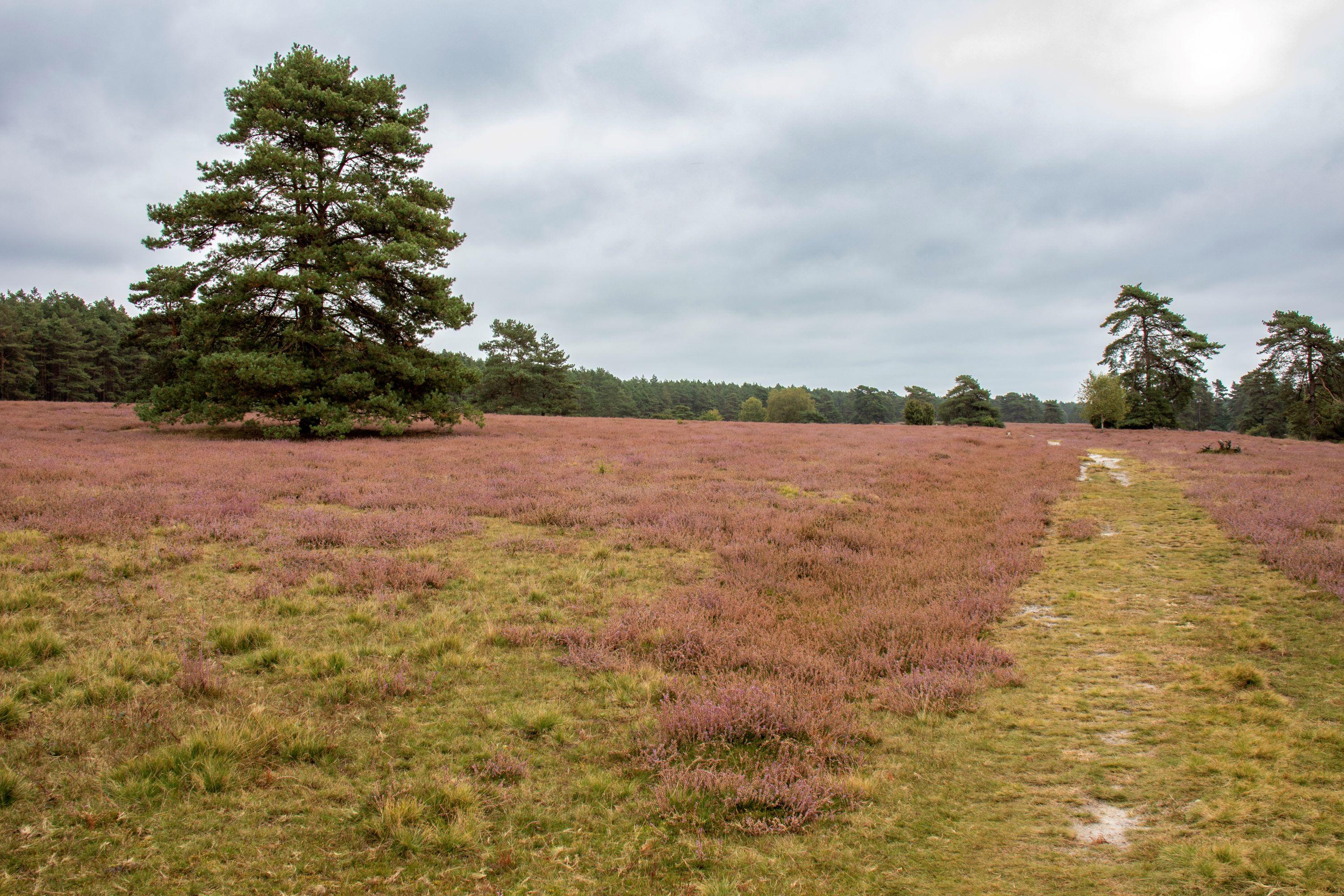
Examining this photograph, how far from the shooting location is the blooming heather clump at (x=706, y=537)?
452 cm

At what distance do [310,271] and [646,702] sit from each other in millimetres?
20583

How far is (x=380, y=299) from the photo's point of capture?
2236cm

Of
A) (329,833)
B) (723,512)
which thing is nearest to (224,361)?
(723,512)

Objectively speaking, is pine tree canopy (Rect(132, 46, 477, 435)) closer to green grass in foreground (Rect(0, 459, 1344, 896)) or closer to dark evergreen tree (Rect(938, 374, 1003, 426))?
green grass in foreground (Rect(0, 459, 1344, 896))

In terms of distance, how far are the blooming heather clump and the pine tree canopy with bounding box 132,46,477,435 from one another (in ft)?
8.34

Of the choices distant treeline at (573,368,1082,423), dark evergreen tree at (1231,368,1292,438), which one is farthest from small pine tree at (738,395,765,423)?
dark evergreen tree at (1231,368,1292,438)

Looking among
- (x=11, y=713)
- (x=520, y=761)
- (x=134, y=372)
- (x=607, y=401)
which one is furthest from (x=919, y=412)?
(x=134, y=372)

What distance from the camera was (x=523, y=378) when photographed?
7031 cm

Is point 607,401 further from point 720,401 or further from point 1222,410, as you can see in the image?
point 1222,410

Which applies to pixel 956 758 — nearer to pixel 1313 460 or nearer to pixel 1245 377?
pixel 1313 460

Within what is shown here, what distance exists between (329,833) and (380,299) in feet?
73.2

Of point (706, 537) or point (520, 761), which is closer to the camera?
point (520, 761)

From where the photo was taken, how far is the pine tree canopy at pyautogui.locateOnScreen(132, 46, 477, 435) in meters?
19.9

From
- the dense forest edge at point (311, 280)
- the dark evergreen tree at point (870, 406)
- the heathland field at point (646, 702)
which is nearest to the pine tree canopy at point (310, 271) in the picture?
the dense forest edge at point (311, 280)
